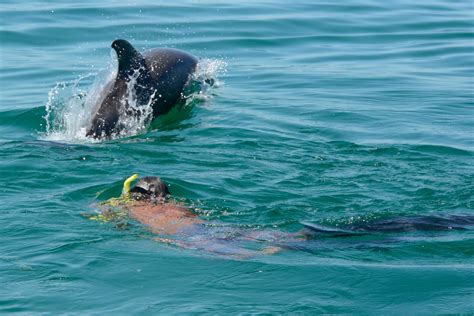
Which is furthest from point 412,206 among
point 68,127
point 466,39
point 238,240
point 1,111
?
point 466,39

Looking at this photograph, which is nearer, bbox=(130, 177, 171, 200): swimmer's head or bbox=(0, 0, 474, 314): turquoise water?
bbox=(0, 0, 474, 314): turquoise water

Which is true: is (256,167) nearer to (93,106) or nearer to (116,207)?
(116,207)

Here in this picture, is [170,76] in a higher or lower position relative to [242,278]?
higher

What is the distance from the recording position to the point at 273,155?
11828 millimetres

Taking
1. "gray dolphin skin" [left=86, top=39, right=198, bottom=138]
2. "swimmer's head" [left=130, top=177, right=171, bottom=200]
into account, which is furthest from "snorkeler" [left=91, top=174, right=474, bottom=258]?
"gray dolphin skin" [left=86, top=39, right=198, bottom=138]

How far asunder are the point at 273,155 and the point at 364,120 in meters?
2.73

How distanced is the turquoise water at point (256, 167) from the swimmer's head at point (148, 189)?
475mm

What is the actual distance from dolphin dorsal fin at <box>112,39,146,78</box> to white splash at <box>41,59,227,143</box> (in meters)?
0.12

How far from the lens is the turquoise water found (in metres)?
7.80

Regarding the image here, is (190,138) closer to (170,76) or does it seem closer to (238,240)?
(170,76)

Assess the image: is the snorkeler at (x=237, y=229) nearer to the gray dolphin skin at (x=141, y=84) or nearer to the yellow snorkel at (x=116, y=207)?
the yellow snorkel at (x=116, y=207)

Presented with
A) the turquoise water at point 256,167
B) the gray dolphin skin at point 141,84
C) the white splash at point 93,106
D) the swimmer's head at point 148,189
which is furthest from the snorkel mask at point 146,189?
the gray dolphin skin at point 141,84

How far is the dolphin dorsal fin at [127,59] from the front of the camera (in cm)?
1248

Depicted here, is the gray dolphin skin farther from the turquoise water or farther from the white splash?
the turquoise water
